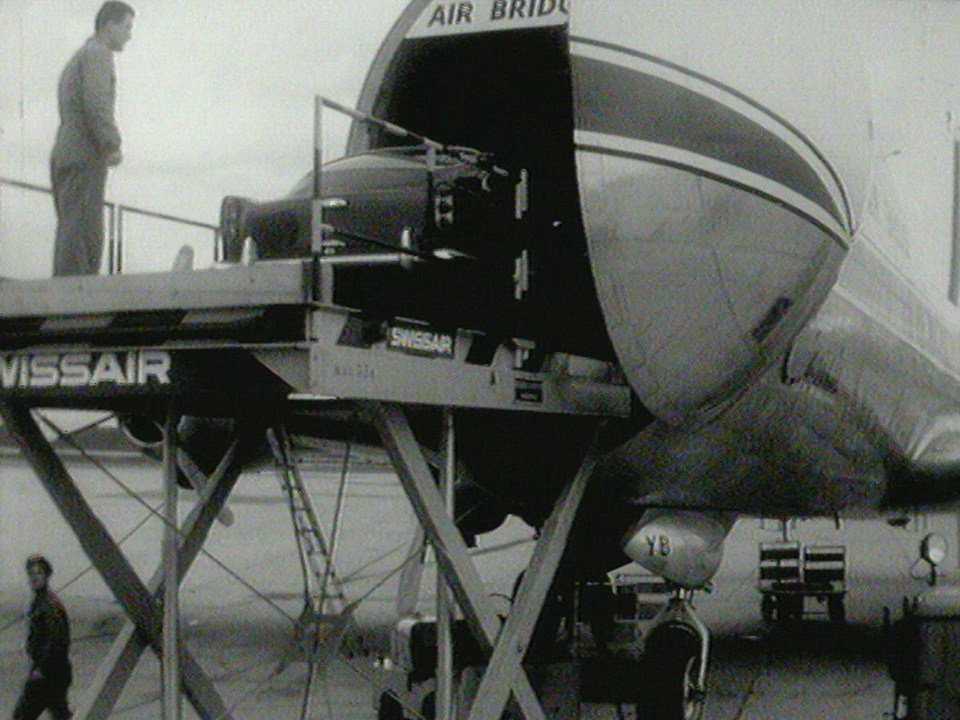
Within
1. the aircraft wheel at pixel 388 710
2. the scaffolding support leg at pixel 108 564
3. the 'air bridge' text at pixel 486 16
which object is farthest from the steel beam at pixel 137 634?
the 'air bridge' text at pixel 486 16

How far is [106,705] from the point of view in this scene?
6.55 meters

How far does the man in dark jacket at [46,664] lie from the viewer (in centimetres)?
871

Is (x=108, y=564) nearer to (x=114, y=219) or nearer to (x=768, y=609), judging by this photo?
(x=114, y=219)

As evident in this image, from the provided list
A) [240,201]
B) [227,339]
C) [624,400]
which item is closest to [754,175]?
[624,400]

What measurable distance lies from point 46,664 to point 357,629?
18.0 ft

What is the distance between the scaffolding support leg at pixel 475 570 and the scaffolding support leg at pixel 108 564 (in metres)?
1.48

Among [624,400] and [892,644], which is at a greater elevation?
[624,400]

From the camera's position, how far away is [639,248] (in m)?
5.91

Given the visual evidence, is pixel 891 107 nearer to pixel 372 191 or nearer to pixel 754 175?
pixel 754 175

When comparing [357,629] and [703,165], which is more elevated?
[703,165]

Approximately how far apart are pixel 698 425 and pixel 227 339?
3.10 meters

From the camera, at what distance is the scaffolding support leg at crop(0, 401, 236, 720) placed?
263 inches

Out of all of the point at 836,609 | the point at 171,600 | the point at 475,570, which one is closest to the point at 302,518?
the point at 171,600

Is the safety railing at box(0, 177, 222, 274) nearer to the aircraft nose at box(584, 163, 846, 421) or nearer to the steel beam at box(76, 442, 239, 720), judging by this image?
the steel beam at box(76, 442, 239, 720)
